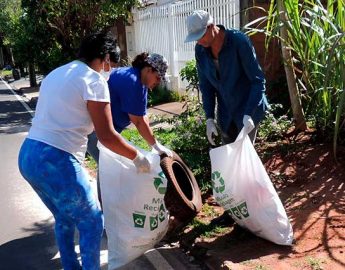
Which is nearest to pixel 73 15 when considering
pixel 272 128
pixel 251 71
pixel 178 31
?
pixel 178 31

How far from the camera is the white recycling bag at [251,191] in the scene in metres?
3.32

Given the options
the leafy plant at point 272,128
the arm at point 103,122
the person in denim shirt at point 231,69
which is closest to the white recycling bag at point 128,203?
the arm at point 103,122

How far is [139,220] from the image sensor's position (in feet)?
10.8

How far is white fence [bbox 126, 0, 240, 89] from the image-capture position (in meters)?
9.56

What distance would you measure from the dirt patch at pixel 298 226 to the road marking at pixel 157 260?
22cm

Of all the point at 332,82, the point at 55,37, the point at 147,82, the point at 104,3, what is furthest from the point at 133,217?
the point at 55,37

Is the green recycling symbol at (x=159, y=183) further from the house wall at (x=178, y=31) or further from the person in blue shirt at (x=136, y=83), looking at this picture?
the house wall at (x=178, y=31)

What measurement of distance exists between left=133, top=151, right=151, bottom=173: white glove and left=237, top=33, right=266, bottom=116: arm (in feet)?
2.88

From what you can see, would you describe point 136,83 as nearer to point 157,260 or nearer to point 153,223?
point 153,223

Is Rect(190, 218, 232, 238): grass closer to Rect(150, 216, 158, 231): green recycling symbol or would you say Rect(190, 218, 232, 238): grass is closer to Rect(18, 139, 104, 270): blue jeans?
→ Rect(150, 216, 158, 231): green recycling symbol

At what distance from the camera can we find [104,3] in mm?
12719

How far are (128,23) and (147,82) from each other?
12774 millimetres

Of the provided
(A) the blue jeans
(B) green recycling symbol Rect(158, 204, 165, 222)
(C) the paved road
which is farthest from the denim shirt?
(A) the blue jeans

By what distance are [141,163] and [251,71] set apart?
109 centimetres
